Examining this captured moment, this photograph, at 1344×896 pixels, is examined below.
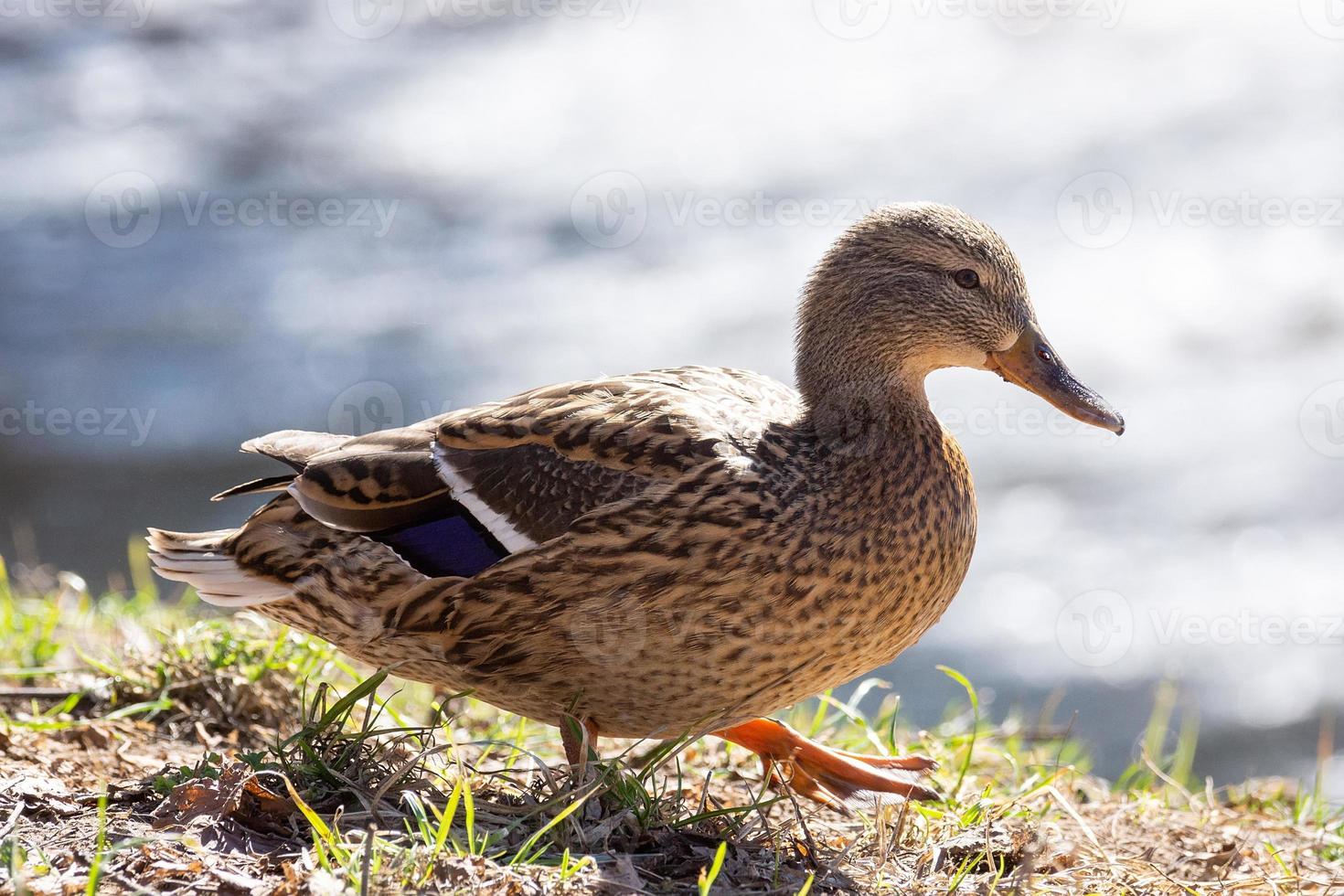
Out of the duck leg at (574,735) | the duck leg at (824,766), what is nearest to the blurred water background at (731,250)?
the duck leg at (824,766)

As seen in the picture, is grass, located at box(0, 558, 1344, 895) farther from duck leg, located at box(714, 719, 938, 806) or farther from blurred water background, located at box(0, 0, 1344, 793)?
blurred water background, located at box(0, 0, 1344, 793)

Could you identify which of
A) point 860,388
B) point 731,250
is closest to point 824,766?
point 860,388

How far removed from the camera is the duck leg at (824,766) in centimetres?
360

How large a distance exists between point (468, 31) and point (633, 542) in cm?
934

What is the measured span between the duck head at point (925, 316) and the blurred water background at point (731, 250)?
295 cm

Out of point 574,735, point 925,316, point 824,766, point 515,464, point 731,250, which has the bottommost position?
point 824,766

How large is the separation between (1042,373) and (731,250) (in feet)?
20.5

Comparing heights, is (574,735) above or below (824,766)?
above

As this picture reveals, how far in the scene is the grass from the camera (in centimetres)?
268

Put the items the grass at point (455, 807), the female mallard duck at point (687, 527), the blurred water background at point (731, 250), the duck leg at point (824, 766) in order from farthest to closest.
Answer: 1. the blurred water background at point (731, 250)
2. the duck leg at point (824, 766)
3. the female mallard duck at point (687, 527)
4. the grass at point (455, 807)

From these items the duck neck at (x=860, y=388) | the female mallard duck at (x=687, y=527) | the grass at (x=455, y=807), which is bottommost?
the grass at (x=455, y=807)

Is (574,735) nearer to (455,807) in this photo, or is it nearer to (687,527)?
(687,527)

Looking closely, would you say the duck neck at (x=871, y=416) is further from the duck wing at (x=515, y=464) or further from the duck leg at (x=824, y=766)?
the duck leg at (x=824, y=766)

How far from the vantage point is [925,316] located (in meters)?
3.83
